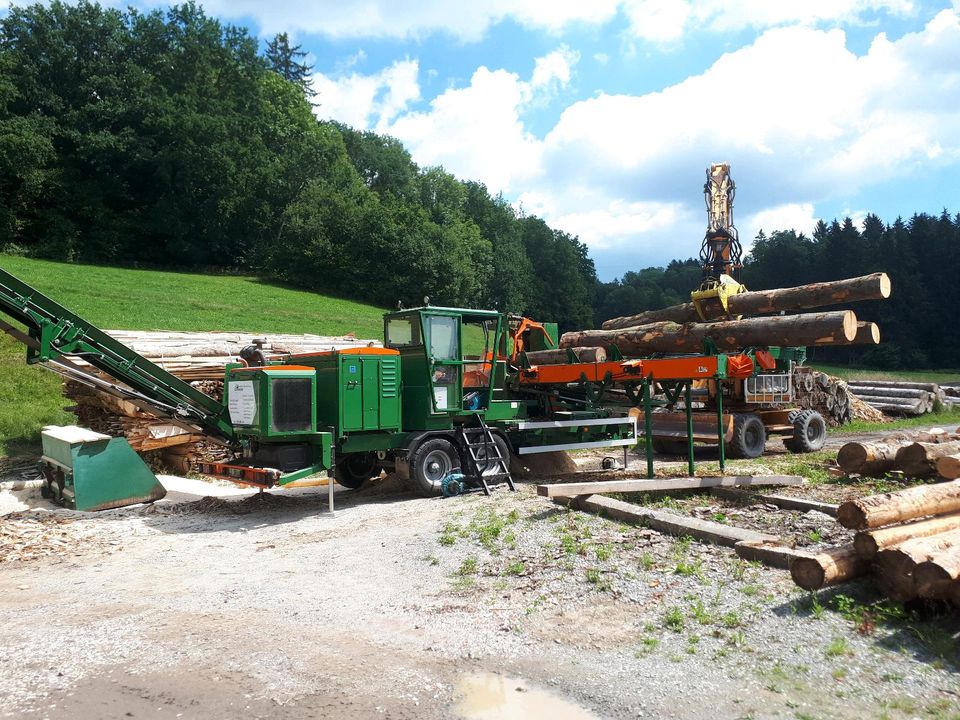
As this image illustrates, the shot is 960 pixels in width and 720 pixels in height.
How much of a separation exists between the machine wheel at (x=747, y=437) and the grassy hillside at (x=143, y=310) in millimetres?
12935

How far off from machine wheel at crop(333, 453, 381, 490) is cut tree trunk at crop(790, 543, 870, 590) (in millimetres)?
7417

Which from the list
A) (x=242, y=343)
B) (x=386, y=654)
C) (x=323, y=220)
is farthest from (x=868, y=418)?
(x=323, y=220)

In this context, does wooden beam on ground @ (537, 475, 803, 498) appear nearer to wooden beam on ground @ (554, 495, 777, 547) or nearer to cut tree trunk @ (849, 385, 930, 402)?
wooden beam on ground @ (554, 495, 777, 547)

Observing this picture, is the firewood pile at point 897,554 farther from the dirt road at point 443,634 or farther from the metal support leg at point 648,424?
the metal support leg at point 648,424

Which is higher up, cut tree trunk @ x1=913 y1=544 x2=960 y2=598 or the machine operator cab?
the machine operator cab

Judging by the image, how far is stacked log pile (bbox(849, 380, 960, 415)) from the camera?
23.7 metres

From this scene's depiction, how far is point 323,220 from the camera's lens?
52.8 meters

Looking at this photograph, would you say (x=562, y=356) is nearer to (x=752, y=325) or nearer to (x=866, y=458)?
(x=752, y=325)

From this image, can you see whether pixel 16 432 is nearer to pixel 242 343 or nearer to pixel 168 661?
pixel 242 343

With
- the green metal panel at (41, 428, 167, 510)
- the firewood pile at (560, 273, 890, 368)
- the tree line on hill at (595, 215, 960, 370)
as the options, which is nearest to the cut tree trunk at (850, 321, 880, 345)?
the firewood pile at (560, 273, 890, 368)

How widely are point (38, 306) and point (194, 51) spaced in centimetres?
6181

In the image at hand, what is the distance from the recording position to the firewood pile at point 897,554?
511 cm

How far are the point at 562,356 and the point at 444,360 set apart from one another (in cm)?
276

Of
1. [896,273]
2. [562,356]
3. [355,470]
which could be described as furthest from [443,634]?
[896,273]
